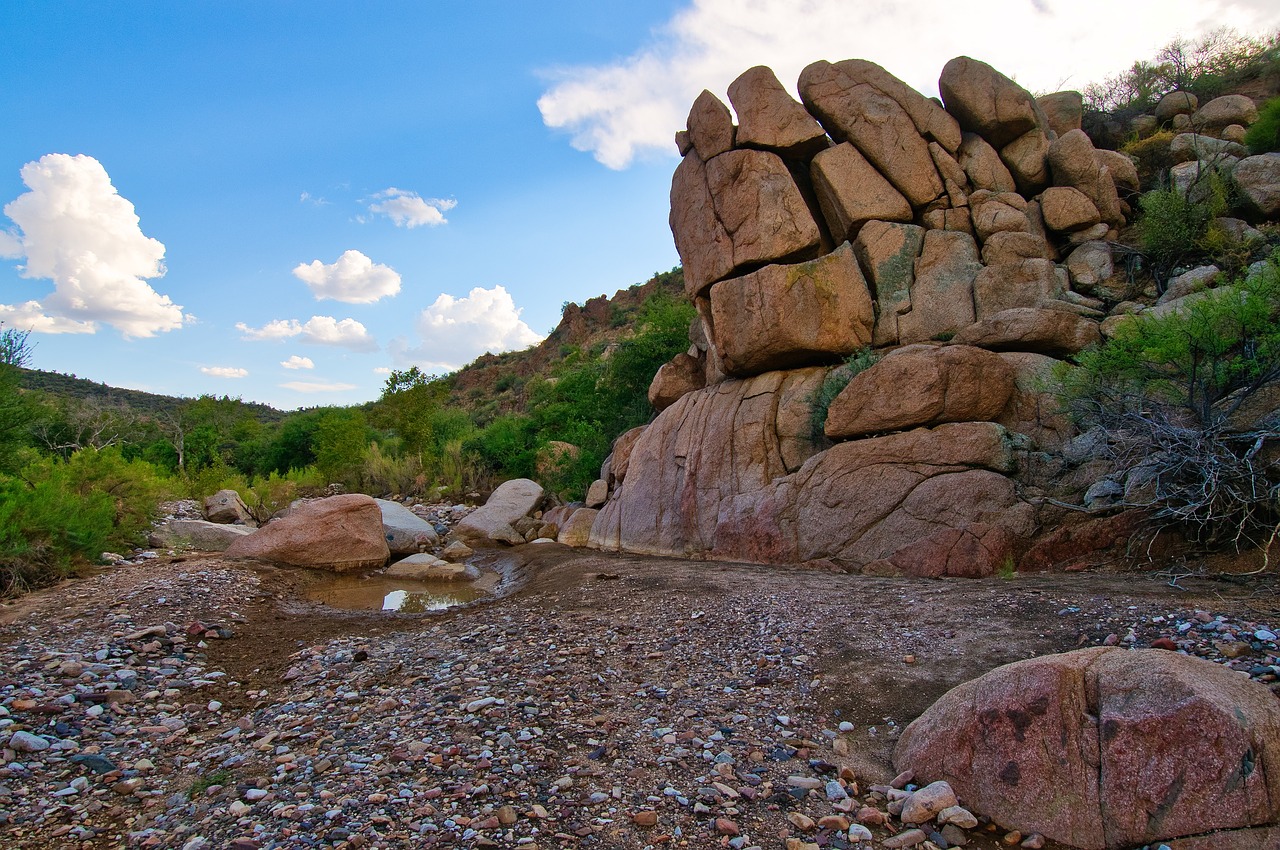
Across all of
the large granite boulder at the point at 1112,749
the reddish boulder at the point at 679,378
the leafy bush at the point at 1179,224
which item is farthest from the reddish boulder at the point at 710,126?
the large granite boulder at the point at 1112,749

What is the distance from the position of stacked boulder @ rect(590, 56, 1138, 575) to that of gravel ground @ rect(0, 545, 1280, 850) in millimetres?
2705

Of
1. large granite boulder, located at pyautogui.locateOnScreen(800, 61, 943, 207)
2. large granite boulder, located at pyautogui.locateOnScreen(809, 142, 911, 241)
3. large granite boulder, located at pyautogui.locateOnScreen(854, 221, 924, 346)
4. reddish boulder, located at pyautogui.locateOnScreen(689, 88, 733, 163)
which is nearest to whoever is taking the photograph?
large granite boulder, located at pyautogui.locateOnScreen(854, 221, 924, 346)

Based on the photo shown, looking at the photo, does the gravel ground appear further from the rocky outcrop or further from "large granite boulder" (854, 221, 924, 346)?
the rocky outcrop

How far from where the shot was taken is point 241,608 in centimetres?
972

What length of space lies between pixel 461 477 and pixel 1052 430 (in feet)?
62.4

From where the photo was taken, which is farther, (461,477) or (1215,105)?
(461,477)

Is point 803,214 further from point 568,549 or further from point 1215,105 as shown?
point 1215,105

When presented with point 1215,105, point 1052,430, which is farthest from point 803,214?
point 1215,105

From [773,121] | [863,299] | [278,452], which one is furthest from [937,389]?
[278,452]

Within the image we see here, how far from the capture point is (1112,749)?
341 cm

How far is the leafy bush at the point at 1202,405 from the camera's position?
7117 mm

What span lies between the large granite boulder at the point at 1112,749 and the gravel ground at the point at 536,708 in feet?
0.98

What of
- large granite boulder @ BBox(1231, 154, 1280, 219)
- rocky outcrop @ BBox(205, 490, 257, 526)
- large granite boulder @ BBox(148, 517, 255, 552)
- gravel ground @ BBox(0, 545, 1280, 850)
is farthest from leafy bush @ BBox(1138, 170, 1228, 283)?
rocky outcrop @ BBox(205, 490, 257, 526)

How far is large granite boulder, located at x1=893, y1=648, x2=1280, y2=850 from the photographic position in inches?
124
